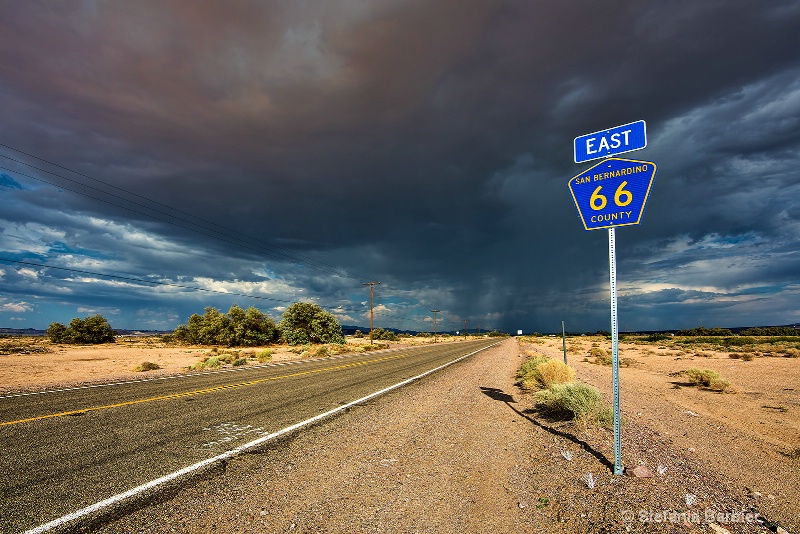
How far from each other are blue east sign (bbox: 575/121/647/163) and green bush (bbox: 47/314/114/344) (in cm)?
7414

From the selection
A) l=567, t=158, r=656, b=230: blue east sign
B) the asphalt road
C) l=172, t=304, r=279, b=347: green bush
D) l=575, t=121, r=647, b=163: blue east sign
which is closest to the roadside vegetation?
l=567, t=158, r=656, b=230: blue east sign

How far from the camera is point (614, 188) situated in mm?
5043

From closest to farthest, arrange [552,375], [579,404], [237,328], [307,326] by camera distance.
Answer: [579,404], [552,375], [237,328], [307,326]

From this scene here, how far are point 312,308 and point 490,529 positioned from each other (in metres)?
55.4

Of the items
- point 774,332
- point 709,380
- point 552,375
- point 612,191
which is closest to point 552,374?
point 552,375

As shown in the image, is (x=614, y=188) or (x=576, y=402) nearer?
(x=614, y=188)

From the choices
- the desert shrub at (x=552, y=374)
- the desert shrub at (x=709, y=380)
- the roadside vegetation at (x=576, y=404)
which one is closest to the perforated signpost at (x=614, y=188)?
the roadside vegetation at (x=576, y=404)

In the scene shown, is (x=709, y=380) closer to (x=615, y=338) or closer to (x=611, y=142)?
(x=615, y=338)

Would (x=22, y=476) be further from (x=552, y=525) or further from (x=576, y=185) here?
(x=576, y=185)

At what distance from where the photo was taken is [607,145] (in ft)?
17.2

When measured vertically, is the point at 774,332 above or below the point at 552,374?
below

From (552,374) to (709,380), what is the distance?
7044mm

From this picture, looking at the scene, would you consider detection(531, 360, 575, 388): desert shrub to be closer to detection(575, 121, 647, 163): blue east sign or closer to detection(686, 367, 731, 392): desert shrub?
detection(686, 367, 731, 392): desert shrub

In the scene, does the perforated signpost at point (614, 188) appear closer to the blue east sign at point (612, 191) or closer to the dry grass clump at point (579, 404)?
the blue east sign at point (612, 191)
